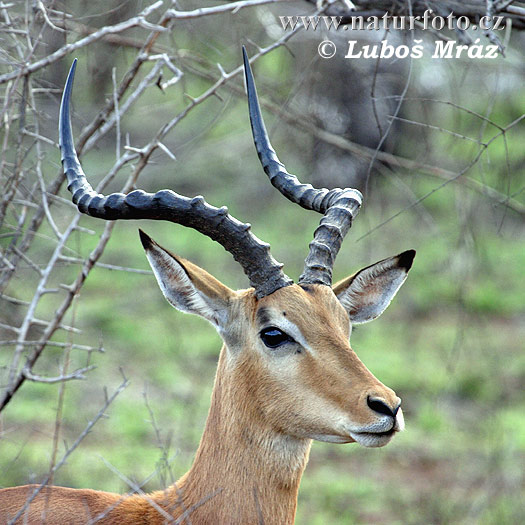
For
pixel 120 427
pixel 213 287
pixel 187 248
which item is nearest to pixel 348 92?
pixel 187 248

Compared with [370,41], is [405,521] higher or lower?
lower

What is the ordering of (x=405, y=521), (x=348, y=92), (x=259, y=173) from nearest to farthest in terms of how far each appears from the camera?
1. (x=405, y=521)
2. (x=348, y=92)
3. (x=259, y=173)

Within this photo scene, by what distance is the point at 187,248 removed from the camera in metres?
12.9

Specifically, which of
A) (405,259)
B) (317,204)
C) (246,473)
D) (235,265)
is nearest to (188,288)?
(317,204)

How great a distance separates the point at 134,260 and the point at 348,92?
3806mm

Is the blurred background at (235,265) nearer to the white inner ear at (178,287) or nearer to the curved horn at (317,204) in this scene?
the curved horn at (317,204)

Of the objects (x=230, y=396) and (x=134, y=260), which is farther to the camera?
(x=134, y=260)

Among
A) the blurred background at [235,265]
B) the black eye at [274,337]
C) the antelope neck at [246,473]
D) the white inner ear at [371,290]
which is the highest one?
the blurred background at [235,265]

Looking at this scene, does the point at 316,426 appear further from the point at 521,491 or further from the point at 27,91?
the point at 521,491

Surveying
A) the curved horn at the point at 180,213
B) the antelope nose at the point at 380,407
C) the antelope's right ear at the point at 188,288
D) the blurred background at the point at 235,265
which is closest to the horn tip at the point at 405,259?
the blurred background at the point at 235,265

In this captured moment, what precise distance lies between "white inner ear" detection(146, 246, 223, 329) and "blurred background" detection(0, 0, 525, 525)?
18.7 inches

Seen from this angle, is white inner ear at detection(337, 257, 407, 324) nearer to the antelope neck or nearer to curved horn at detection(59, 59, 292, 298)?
curved horn at detection(59, 59, 292, 298)

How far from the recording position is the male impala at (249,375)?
3.80 m

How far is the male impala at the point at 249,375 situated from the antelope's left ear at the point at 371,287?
25 cm
